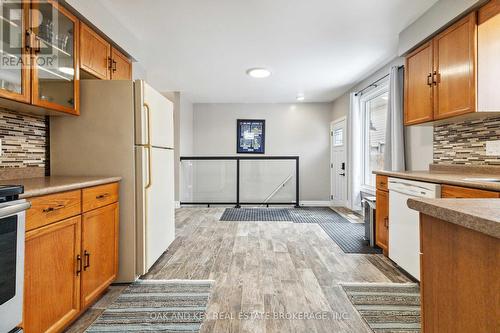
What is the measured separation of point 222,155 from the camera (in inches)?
260

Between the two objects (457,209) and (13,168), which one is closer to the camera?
(457,209)

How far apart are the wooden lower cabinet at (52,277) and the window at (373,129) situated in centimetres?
416

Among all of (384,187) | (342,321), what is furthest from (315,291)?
(384,187)

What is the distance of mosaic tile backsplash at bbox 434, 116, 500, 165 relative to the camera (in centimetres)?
229

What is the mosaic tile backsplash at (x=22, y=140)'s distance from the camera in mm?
1853

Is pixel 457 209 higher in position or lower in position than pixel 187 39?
lower

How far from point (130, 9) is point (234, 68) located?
1.80 metres

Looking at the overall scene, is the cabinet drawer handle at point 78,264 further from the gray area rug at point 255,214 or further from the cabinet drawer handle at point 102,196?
the gray area rug at point 255,214

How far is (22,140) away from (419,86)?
3447 mm

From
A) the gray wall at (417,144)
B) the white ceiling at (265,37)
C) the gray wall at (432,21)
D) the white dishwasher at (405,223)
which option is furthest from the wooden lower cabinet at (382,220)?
the white ceiling at (265,37)

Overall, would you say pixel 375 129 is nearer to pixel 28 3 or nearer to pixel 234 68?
pixel 234 68

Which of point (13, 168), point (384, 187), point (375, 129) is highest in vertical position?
point (375, 129)

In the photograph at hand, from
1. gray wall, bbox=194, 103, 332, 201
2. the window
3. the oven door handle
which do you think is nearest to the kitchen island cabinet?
the oven door handle

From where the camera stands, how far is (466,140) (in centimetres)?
252
